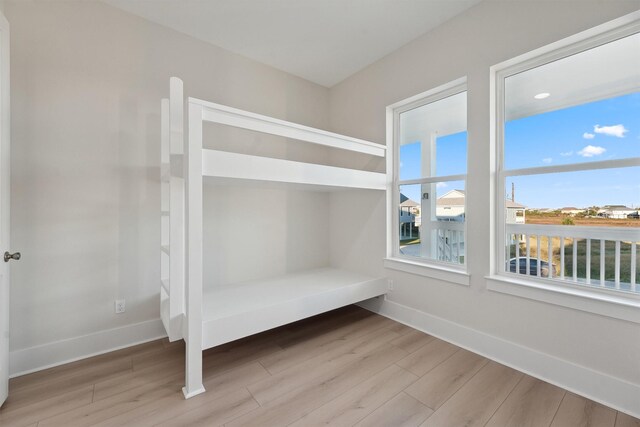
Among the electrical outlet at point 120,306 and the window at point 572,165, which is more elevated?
the window at point 572,165

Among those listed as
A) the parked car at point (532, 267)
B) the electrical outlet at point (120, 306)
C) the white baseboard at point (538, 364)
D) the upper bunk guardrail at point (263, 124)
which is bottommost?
the white baseboard at point (538, 364)

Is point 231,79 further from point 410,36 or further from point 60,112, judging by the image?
point 410,36

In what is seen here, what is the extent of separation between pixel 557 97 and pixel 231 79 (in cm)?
271

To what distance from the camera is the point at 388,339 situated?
7.49 ft

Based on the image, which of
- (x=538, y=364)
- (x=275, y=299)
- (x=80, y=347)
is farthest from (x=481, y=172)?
(x=80, y=347)

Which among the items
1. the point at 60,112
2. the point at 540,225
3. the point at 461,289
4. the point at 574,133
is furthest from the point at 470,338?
the point at 60,112

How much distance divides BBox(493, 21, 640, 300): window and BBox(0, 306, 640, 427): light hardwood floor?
28.5 inches

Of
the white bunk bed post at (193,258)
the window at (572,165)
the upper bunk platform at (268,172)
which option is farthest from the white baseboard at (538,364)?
the white bunk bed post at (193,258)

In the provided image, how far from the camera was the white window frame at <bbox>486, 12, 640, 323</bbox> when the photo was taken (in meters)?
1.53

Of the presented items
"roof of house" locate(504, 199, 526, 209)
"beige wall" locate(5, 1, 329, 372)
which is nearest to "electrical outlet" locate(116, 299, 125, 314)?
"beige wall" locate(5, 1, 329, 372)

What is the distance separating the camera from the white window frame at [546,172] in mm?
1530

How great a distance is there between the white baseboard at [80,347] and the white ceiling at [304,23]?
2554 millimetres

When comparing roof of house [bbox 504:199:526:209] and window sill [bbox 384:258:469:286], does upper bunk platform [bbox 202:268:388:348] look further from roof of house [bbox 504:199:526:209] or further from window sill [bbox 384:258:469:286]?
roof of house [bbox 504:199:526:209]

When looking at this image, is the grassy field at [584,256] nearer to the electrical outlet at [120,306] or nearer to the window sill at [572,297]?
the window sill at [572,297]
